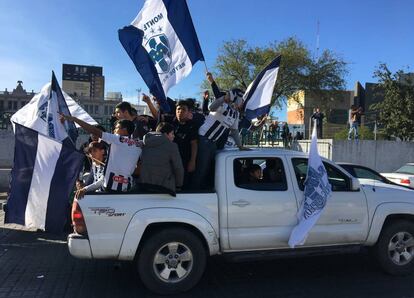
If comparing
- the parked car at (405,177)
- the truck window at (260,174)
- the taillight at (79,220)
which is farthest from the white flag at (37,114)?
the parked car at (405,177)

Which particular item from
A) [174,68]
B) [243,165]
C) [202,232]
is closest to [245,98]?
[174,68]

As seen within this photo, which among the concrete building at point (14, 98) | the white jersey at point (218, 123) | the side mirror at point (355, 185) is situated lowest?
the side mirror at point (355, 185)

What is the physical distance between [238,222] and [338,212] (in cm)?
139

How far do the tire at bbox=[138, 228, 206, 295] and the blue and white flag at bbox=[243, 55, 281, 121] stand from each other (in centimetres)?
309

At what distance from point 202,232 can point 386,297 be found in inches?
89.6

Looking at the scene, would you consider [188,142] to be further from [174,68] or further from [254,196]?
[174,68]

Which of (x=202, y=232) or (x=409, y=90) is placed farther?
(x=409, y=90)

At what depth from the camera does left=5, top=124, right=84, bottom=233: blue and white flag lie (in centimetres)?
707

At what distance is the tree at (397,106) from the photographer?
23.2 meters

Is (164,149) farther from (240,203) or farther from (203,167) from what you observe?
(240,203)

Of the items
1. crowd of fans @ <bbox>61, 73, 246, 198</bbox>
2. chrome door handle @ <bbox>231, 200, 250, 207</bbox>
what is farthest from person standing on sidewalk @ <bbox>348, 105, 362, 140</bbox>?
chrome door handle @ <bbox>231, 200, 250, 207</bbox>

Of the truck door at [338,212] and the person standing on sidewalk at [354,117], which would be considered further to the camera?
the person standing on sidewalk at [354,117]

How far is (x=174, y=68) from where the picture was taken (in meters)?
7.78

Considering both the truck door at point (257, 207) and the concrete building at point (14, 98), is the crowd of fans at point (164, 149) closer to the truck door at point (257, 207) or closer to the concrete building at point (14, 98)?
the truck door at point (257, 207)
